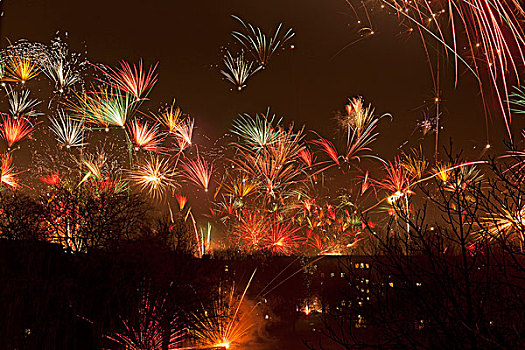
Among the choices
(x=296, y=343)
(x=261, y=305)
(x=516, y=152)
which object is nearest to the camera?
(x=516, y=152)

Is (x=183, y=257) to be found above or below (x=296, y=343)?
above

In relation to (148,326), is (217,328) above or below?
below

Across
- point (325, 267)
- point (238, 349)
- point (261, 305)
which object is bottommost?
point (238, 349)

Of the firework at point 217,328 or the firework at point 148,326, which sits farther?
the firework at point 217,328

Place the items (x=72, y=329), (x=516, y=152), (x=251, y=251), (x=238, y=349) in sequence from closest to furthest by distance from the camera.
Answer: (x=516, y=152), (x=72, y=329), (x=238, y=349), (x=251, y=251)

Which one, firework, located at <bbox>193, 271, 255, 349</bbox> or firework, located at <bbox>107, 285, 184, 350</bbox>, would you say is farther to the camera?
firework, located at <bbox>193, 271, 255, 349</bbox>

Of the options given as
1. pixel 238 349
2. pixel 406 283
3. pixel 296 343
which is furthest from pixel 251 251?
pixel 406 283

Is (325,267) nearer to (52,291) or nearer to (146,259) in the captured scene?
(146,259)

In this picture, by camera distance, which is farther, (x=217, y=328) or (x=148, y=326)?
(x=217, y=328)

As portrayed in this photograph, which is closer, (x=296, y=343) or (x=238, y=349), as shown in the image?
(x=238, y=349)
